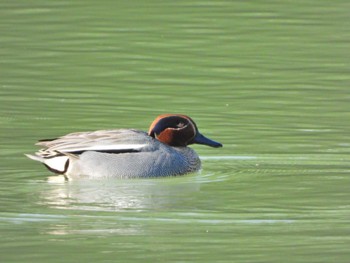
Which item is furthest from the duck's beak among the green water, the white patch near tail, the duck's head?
the white patch near tail

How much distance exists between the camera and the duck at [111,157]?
1403 cm

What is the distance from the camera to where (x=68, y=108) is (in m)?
17.2

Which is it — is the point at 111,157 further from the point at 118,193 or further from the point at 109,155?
the point at 118,193

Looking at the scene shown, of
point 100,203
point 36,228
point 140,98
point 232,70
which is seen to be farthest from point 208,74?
point 36,228

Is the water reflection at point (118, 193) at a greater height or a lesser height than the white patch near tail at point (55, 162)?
lesser

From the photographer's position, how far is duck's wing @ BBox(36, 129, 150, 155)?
1408 cm

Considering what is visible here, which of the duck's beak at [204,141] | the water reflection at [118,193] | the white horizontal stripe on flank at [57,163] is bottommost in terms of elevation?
the water reflection at [118,193]

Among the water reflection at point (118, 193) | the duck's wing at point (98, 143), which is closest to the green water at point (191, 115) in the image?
the water reflection at point (118, 193)

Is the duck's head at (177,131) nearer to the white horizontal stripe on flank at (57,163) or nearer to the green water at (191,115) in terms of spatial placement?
the green water at (191,115)

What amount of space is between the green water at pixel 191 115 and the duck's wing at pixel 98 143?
366 millimetres

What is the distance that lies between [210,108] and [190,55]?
3.33m

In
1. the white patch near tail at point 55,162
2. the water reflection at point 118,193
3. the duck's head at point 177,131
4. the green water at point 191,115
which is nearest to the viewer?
the green water at point 191,115

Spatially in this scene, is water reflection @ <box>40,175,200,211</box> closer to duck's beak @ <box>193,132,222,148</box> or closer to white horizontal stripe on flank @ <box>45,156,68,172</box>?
white horizontal stripe on flank @ <box>45,156,68,172</box>

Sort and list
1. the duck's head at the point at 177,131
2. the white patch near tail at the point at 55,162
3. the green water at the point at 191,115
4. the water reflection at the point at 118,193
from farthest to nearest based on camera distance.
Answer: the duck's head at the point at 177,131, the white patch near tail at the point at 55,162, the water reflection at the point at 118,193, the green water at the point at 191,115
